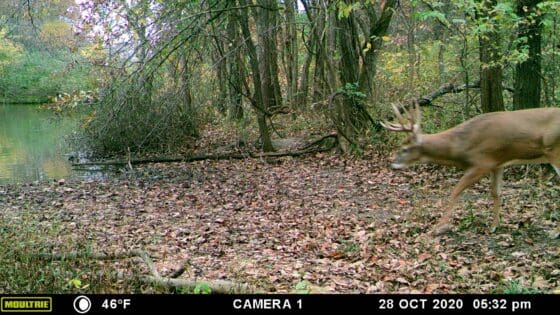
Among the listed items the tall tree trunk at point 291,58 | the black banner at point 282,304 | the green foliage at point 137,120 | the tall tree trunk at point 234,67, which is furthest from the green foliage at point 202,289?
the tall tree trunk at point 291,58

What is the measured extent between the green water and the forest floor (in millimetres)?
2180

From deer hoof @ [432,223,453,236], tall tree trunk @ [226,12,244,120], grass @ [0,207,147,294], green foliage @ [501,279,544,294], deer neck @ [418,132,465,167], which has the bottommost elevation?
green foliage @ [501,279,544,294]

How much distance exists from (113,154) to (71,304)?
12160mm

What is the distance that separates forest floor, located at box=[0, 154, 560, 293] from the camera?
5.64 metres

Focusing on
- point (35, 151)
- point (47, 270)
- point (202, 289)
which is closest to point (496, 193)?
point (202, 289)

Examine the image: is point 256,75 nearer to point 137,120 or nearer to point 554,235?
point 137,120

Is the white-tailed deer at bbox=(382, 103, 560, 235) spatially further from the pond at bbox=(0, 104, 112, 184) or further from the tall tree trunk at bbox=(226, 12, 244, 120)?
the pond at bbox=(0, 104, 112, 184)

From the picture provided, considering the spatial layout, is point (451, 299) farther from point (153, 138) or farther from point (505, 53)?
point (153, 138)

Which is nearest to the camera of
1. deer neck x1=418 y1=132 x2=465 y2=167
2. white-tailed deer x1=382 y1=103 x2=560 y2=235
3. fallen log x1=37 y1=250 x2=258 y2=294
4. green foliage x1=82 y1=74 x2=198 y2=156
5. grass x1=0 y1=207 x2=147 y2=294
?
fallen log x1=37 y1=250 x2=258 y2=294

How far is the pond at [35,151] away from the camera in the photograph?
14743 millimetres

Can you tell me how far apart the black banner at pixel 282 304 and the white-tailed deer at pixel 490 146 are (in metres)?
2.64

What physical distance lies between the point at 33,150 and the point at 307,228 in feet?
46.7

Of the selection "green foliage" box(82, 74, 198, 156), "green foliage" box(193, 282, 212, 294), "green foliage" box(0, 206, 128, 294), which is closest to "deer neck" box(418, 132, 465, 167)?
"green foliage" box(193, 282, 212, 294)

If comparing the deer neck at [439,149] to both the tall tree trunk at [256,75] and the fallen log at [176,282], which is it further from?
the tall tree trunk at [256,75]
